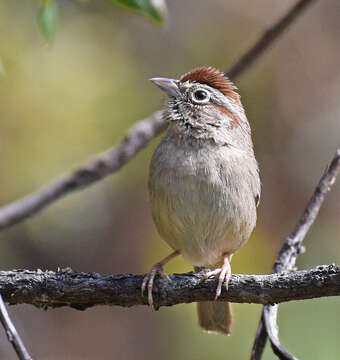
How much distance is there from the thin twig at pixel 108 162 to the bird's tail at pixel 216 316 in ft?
3.87

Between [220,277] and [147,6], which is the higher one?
[147,6]

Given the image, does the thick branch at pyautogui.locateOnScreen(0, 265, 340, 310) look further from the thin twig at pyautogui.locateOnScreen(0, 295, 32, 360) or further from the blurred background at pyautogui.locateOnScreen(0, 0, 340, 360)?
the blurred background at pyautogui.locateOnScreen(0, 0, 340, 360)

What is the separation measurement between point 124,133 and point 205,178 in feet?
6.85

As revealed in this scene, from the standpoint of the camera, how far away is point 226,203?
14.4ft

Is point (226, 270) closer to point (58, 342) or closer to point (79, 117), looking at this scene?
point (79, 117)

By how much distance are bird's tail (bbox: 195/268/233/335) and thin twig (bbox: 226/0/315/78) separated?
166 cm

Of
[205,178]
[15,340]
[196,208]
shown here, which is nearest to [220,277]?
[196,208]

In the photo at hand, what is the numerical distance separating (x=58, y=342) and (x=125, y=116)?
2361 mm

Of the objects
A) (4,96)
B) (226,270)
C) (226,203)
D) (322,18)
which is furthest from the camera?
(322,18)

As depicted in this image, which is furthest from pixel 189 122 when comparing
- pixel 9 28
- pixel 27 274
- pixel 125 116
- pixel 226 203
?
pixel 9 28

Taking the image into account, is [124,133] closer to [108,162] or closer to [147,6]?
[108,162]

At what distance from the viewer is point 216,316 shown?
197 inches

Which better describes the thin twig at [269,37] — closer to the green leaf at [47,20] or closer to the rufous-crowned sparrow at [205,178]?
the rufous-crowned sparrow at [205,178]

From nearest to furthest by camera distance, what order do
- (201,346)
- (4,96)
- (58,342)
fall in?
1. (201,346)
2. (4,96)
3. (58,342)
